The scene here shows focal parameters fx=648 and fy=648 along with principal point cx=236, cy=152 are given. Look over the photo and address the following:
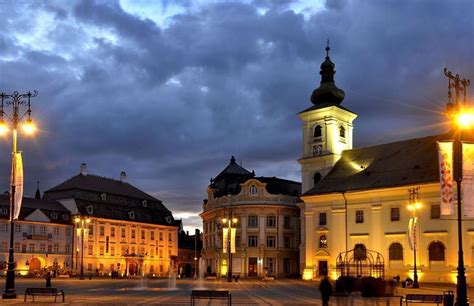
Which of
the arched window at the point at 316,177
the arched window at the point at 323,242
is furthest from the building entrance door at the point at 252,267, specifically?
the arched window at the point at 323,242

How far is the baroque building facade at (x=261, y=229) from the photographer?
298 feet

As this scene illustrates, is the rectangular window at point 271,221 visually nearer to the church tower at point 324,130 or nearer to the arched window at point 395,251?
the church tower at point 324,130

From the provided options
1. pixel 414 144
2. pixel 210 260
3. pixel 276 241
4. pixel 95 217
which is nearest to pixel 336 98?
pixel 414 144

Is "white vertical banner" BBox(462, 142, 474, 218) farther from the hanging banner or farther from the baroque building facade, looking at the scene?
the baroque building facade

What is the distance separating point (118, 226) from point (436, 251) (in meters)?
57.7

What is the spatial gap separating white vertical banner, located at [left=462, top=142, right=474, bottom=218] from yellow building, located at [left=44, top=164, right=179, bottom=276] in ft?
245

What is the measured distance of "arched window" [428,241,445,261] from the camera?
6141 cm

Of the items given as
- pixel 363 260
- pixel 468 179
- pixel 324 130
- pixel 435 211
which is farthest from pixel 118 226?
pixel 468 179

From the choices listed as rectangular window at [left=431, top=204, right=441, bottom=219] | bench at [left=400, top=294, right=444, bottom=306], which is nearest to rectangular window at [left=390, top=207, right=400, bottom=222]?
rectangular window at [left=431, top=204, right=441, bottom=219]

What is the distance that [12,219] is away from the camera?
32.5 metres

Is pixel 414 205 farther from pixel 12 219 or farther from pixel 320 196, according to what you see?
pixel 12 219

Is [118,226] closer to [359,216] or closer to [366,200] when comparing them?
[359,216]

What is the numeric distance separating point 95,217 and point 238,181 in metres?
23.2

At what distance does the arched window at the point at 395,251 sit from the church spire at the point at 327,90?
71.9ft
